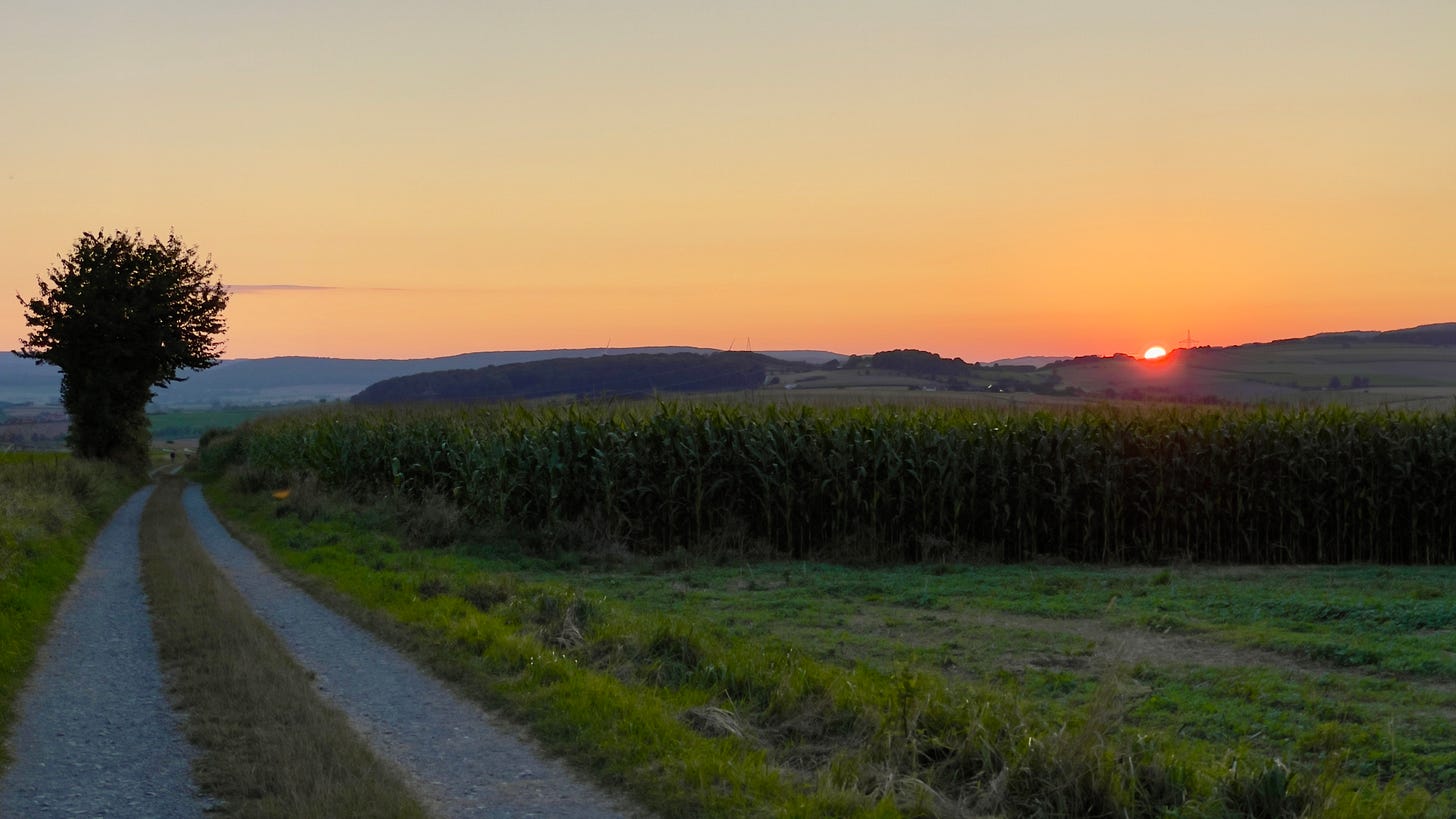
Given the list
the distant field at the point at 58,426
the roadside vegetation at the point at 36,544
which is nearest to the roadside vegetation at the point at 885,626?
the roadside vegetation at the point at 36,544

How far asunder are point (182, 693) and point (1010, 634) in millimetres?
8249

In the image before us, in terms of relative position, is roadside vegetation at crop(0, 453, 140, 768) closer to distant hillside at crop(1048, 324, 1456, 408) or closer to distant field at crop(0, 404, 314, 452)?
distant hillside at crop(1048, 324, 1456, 408)

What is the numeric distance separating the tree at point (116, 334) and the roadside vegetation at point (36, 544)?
1303cm

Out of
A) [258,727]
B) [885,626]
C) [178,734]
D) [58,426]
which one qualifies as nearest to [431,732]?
[258,727]

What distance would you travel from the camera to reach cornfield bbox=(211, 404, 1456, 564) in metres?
22.0

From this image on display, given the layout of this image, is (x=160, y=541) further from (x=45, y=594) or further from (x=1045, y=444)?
(x=1045, y=444)

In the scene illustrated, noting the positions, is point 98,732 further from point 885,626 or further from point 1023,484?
point 1023,484

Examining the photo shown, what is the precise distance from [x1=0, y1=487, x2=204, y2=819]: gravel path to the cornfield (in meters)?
10.5

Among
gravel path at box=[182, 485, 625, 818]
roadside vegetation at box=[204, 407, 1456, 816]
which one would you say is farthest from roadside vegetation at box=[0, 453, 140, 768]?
roadside vegetation at box=[204, 407, 1456, 816]

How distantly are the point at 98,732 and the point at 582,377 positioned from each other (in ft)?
153

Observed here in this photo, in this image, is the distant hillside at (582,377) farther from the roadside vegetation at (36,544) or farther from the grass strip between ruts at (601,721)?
the grass strip between ruts at (601,721)

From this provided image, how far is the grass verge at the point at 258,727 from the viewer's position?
672cm

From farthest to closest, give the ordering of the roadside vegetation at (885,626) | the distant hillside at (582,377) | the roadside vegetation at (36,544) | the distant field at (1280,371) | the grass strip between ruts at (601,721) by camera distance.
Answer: the distant field at (1280,371), the distant hillside at (582,377), the roadside vegetation at (36,544), the roadside vegetation at (885,626), the grass strip between ruts at (601,721)

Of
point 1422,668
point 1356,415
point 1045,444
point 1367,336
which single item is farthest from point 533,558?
point 1367,336
